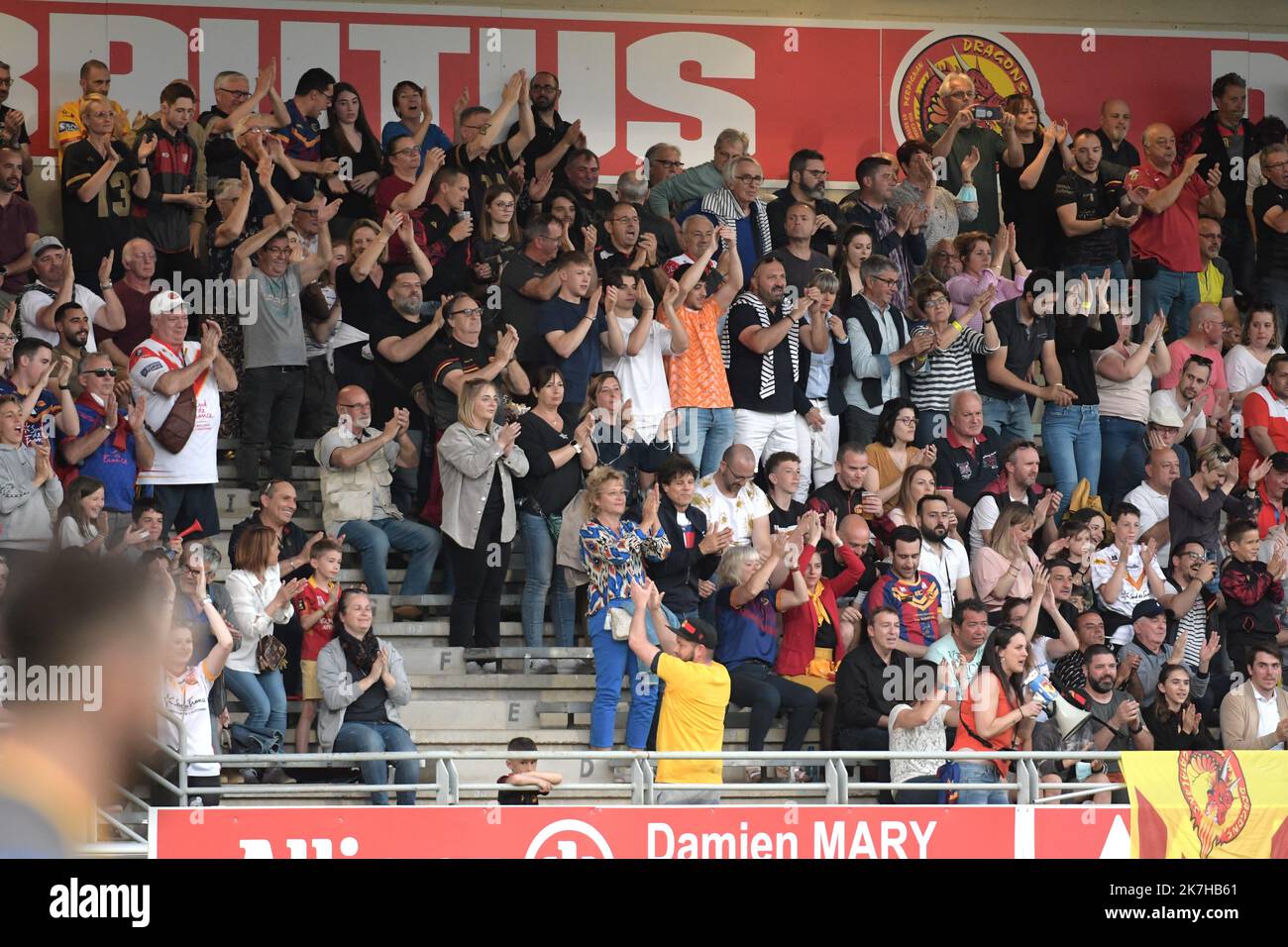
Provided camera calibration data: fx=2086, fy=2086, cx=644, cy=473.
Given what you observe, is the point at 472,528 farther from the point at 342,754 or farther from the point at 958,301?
the point at 958,301

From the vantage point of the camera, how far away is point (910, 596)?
→ 13.2 m

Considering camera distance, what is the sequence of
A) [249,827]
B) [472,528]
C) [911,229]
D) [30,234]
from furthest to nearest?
[911,229] → [30,234] → [472,528] → [249,827]

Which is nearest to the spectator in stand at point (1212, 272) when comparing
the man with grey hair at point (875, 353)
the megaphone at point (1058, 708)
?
the man with grey hair at point (875, 353)

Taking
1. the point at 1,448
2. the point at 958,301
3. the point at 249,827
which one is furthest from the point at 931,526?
the point at 1,448

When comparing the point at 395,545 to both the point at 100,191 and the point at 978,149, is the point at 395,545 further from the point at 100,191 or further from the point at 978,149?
the point at 978,149

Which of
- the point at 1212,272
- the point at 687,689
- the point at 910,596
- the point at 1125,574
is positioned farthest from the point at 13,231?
the point at 1212,272

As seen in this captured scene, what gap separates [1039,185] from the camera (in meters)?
16.3

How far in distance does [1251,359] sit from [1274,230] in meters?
1.51

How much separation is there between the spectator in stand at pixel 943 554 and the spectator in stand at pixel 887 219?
2.55 metres

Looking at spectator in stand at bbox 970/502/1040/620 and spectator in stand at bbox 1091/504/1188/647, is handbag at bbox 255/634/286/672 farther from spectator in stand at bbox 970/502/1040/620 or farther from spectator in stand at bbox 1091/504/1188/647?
spectator in stand at bbox 1091/504/1188/647

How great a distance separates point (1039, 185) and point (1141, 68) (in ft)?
10.8

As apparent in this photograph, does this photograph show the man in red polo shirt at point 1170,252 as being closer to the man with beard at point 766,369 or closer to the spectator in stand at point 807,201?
the spectator in stand at point 807,201

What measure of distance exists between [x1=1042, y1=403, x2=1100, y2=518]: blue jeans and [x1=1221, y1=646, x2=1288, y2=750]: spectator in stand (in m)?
2.21
